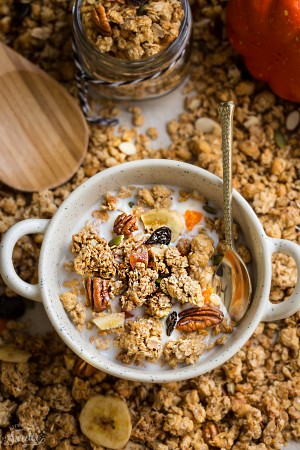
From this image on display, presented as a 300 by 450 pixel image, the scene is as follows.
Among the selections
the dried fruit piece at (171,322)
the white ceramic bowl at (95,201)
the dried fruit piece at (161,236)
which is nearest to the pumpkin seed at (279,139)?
the white ceramic bowl at (95,201)

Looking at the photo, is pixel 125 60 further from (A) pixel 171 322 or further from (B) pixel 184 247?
(A) pixel 171 322

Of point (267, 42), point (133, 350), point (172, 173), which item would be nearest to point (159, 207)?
point (172, 173)

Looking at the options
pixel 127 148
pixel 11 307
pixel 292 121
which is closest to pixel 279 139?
pixel 292 121

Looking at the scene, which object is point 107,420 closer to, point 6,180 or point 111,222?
point 111,222

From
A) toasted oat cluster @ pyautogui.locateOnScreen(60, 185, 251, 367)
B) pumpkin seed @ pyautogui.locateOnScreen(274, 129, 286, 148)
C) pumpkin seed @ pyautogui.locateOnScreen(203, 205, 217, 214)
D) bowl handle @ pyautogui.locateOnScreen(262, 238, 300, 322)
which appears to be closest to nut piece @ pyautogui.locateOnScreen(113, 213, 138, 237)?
toasted oat cluster @ pyautogui.locateOnScreen(60, 185, 251, 367)

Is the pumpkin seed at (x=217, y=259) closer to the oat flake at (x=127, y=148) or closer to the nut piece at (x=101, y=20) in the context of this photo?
the oat flake at (x=127, y=148)
